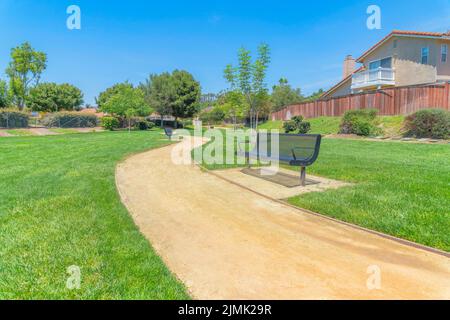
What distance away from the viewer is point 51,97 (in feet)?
178

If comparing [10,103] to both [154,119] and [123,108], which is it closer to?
[154,119]

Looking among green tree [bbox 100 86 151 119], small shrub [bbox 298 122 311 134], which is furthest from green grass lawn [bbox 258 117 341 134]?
green tree [bbox 100 86 151 119]

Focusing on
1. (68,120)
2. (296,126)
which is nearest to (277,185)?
(296,126)

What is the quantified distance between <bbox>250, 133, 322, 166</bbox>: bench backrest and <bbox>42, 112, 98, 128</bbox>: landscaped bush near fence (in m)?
37.0

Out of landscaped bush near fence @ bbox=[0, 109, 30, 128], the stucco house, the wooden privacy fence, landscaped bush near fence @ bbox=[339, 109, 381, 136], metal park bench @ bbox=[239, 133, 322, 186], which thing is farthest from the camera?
landscaped bush near fence @ bbox=[0, 109, 30, 128]

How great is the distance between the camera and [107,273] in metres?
2.60

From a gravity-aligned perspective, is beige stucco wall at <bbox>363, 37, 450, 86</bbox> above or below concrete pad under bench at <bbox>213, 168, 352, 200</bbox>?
above

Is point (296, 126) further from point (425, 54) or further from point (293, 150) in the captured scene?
point (293, 150)

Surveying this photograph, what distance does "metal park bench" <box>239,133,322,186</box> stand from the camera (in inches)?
230

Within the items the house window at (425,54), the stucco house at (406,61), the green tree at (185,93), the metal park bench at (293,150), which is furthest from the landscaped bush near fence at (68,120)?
the house window at (425,54)

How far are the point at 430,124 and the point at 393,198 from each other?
11.7 meters

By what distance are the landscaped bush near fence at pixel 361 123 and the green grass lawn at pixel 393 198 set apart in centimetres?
884

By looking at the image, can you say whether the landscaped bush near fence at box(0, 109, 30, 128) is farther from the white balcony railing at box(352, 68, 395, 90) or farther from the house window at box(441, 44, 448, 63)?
the house window at box(441, 44, 448, 63)
